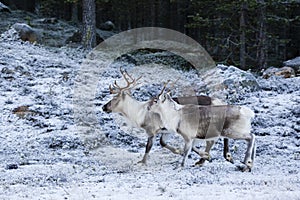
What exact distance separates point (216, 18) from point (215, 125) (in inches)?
1026

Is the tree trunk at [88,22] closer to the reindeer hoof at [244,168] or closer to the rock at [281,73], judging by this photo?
the rock at [281,73]

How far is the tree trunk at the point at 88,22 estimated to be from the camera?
26266mm

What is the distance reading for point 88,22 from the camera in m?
26.4

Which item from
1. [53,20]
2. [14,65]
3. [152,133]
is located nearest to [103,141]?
[152,133]

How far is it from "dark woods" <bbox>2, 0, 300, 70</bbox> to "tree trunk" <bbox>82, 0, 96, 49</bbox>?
0.26m

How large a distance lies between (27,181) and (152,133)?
2.95 m

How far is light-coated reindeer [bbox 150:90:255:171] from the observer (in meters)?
10.0

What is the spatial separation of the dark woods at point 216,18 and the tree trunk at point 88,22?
26 centimetres

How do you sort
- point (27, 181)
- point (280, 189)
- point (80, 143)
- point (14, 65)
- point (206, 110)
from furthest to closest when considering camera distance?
point (14, 65) < point (80, 143) < point (206, 110) < point (27, 181) < point (280, 189)

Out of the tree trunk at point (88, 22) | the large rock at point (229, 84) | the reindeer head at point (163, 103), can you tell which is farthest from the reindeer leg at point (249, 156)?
the tree trunk at point (88, 22)

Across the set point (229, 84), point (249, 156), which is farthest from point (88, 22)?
point (249, 156)

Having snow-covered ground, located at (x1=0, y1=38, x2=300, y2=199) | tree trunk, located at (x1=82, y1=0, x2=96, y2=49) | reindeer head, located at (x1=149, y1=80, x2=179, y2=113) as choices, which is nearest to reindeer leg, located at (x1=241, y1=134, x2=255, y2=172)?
snow-covered ground, located at (x1=0, y1=38, x2=300, y2=199)

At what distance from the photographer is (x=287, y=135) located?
1455 cm

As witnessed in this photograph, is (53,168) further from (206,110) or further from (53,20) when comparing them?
(53,20)
